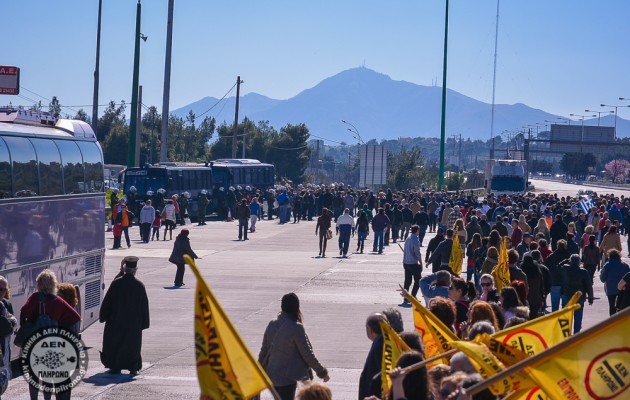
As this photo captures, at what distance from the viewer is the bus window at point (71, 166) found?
16.6 meters

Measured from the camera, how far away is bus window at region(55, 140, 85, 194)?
16.6 metres

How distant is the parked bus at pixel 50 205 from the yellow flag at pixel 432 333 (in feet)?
21.3

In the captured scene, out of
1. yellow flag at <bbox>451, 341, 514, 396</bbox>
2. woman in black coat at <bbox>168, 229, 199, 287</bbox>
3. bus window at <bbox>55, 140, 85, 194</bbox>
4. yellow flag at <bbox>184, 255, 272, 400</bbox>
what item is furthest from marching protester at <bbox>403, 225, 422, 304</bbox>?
yellow flag at <bbox>184, 255, 272, 400</bbox>

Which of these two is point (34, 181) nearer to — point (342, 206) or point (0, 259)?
point (0, 259)

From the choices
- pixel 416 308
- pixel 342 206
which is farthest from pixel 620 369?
pixel 342 206

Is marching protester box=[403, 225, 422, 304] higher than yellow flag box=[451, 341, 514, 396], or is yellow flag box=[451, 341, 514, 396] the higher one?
yellow flag box=[451, 341, 514, 396]

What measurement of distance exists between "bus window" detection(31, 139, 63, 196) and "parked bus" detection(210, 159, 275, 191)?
45.1 meters

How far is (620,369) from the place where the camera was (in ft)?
17.3

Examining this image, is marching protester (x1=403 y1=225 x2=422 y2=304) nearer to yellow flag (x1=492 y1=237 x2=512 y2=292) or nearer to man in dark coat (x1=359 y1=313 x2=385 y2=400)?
yellow flag (x1=492 y1=237 x2=512 y2=292)

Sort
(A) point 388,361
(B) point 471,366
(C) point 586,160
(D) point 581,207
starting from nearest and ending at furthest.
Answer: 1. (B) point 471,366
2. (A) point 388,361
3. (D) point 581,207
4. (C) point 586,160

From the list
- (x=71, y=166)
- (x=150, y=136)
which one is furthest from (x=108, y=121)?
(x=71, y=166)

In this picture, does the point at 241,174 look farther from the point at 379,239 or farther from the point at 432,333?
the point at 432,333

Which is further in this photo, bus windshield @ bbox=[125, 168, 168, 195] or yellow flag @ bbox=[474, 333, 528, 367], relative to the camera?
bus windshield @ bbox=[125, 168, 168, 195]

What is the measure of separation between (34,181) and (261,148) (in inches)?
3669
